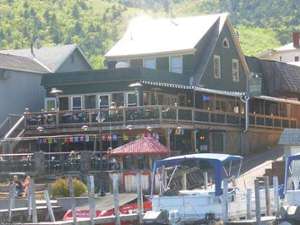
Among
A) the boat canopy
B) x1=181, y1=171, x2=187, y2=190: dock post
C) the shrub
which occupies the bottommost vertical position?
the shrub

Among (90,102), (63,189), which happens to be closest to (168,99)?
(90,102)

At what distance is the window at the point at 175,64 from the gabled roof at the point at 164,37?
0.56 metres

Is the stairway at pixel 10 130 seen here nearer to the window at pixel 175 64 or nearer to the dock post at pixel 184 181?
the window at pixel 175 64

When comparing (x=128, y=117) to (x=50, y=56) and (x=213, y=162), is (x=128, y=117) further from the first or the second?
(x=213, y=162)

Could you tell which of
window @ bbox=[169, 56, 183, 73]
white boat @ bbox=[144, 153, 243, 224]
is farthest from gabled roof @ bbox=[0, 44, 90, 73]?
white boat @ bbox=[144, 153, 243, 224]

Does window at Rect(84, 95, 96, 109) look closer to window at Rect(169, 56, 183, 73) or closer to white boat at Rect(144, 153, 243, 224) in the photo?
window at Rect(169, 56, 183, 73)

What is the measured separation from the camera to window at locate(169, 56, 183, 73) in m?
54.7

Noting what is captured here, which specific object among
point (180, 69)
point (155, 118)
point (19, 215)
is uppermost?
point (180, 69)

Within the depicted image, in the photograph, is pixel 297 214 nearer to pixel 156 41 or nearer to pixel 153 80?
pixel 153 80

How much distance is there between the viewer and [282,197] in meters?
27.9

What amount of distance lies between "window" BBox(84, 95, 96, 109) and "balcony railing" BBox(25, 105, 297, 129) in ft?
8.75

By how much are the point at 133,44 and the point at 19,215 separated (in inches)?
1086

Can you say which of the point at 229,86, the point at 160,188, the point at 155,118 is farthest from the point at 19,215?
the point at 229,86

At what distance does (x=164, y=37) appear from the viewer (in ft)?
185
